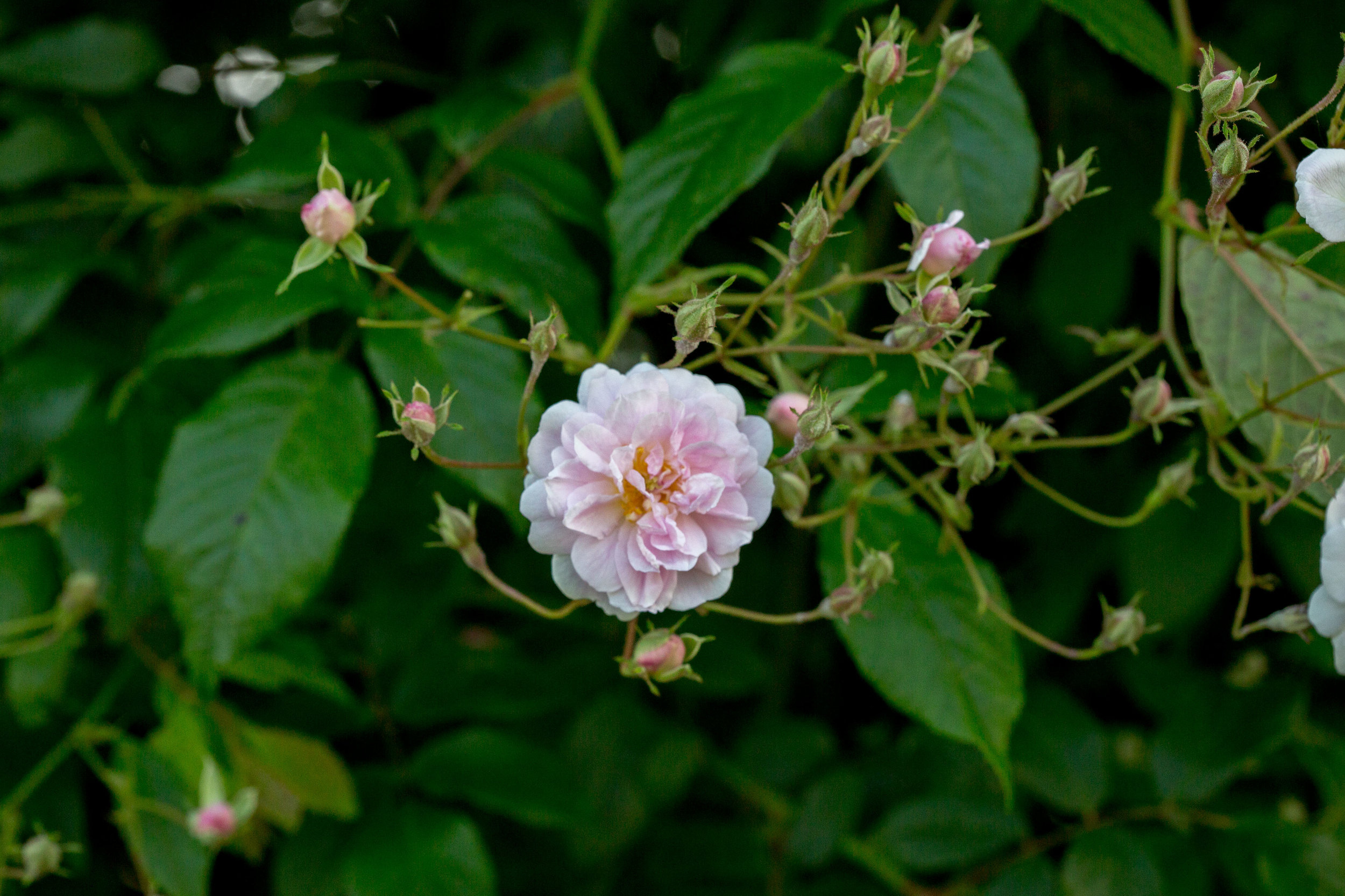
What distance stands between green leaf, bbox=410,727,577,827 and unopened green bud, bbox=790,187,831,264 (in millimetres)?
557

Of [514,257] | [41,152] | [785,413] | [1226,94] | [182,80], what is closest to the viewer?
[1226,94]

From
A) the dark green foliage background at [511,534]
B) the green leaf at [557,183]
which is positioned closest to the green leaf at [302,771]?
the dark green foliage background at [511,534]

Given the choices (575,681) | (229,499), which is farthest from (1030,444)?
(575,681)

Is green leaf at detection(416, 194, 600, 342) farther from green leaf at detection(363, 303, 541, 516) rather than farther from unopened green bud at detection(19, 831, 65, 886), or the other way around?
unopened green bud at detection(19, 831, 65, 886)

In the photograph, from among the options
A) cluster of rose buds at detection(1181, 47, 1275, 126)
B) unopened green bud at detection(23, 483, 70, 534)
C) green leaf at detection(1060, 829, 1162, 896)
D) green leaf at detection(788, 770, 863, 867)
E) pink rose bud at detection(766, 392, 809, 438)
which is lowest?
green leaf at detection(788, 770, 863, 867)

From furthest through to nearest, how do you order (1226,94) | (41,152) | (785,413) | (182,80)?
(182,80) < (41,152) < (785,413) < (1226,94)

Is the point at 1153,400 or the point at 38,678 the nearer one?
the point at 1153,400

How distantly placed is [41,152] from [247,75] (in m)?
0.20

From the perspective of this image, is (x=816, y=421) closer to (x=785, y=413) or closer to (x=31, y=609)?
(x=785, y=413)

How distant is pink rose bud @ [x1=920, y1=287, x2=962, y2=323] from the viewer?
427 millimetres

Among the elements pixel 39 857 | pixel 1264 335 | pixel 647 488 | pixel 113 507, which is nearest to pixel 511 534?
pixel 113 507

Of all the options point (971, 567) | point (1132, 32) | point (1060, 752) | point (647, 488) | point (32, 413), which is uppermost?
point (1132, 32)

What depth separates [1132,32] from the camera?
0.60m

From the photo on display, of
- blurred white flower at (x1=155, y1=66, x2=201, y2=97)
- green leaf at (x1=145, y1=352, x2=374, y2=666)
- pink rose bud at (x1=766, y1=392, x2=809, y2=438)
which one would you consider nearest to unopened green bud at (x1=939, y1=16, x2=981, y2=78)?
pink rose bud at (x1=766, y1=392, x2=809, y2=438)
